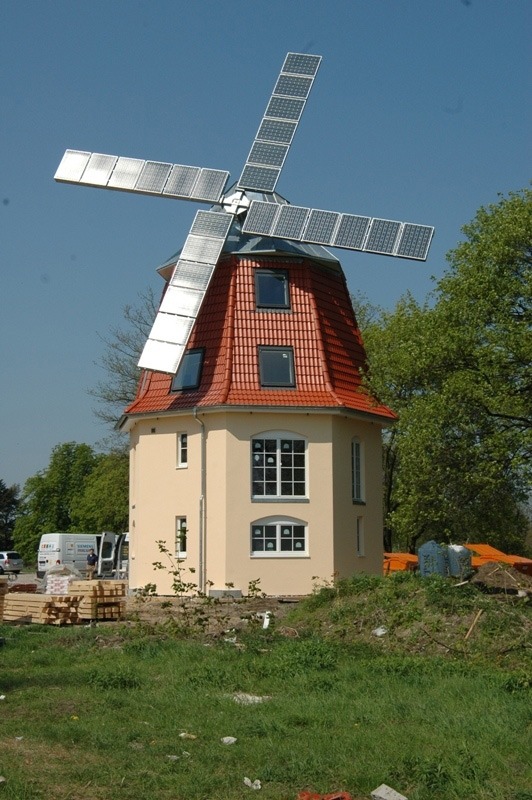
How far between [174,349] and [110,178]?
819 cm

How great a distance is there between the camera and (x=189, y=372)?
3322 cm

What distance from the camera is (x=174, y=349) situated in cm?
3194

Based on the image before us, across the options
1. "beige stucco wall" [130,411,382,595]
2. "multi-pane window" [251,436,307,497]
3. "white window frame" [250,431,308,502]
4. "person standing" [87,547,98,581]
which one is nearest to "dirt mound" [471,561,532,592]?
"beige stucco wall" [130,411,382,595]

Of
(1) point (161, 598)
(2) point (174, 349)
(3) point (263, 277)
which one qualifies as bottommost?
(1) point (161, 598)

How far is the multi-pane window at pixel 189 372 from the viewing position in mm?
32844

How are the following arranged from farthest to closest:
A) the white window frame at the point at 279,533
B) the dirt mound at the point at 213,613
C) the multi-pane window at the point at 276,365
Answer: the multi-pane window at the point at 276,365 → the white window frame at the point at 279,533 → the dirt mound at the point at 213,613

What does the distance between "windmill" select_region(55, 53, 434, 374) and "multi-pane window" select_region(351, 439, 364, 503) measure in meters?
6.32

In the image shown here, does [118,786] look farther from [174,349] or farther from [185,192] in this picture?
[185,192]

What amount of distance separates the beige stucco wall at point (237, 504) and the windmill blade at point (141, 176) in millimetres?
8182

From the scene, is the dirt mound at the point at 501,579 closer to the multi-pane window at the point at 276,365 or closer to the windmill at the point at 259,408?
the windmill at the point at 259,408

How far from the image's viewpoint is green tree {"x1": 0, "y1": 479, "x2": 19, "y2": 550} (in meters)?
99.3

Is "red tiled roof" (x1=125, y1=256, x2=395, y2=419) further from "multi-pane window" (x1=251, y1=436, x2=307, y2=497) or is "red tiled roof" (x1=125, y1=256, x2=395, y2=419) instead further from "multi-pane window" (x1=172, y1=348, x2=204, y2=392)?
"multi-pane window" (x1=251, y1=436, x2=307, y2=497)

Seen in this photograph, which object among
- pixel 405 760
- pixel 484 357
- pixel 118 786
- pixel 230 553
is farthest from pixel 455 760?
→ pixel 230 553

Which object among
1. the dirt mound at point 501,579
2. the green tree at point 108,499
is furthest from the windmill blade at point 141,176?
the green tree at point 108,499
